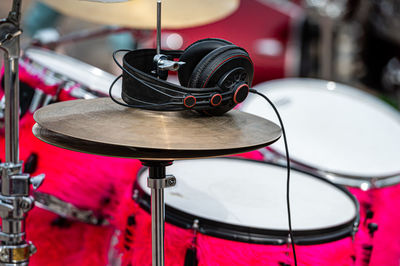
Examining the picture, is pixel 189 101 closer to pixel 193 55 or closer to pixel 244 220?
pixel 193 55

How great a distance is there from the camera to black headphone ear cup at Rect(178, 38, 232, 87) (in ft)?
1.56

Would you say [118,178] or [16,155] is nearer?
[16,155]

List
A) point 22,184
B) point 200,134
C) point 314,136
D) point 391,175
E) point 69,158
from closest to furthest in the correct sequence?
1. point 200,134
2. point 22,184
3. point 69,158
4. point 391,175
5. point 314,136

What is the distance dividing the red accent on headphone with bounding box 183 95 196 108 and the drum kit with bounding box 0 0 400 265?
0.07 ft

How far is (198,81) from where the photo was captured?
460mm

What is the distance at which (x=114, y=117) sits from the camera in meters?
0.45

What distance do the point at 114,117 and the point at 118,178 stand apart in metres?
0.31

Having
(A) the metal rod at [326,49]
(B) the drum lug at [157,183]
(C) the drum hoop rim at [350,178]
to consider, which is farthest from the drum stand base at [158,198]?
(A) the metal rod at [326,49]

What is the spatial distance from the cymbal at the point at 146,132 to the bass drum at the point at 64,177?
9.6 inches

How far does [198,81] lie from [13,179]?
0.28m

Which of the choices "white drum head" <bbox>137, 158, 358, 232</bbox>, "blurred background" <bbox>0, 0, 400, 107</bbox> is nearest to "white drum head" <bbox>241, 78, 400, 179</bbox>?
"white drum head" <bbox>137, 158, 358, 232</bbox>

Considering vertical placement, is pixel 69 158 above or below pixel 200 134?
below

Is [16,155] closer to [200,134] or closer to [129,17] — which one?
[200,134]

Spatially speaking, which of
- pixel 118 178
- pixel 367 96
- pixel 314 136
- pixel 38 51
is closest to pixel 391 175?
pixel 314 136
